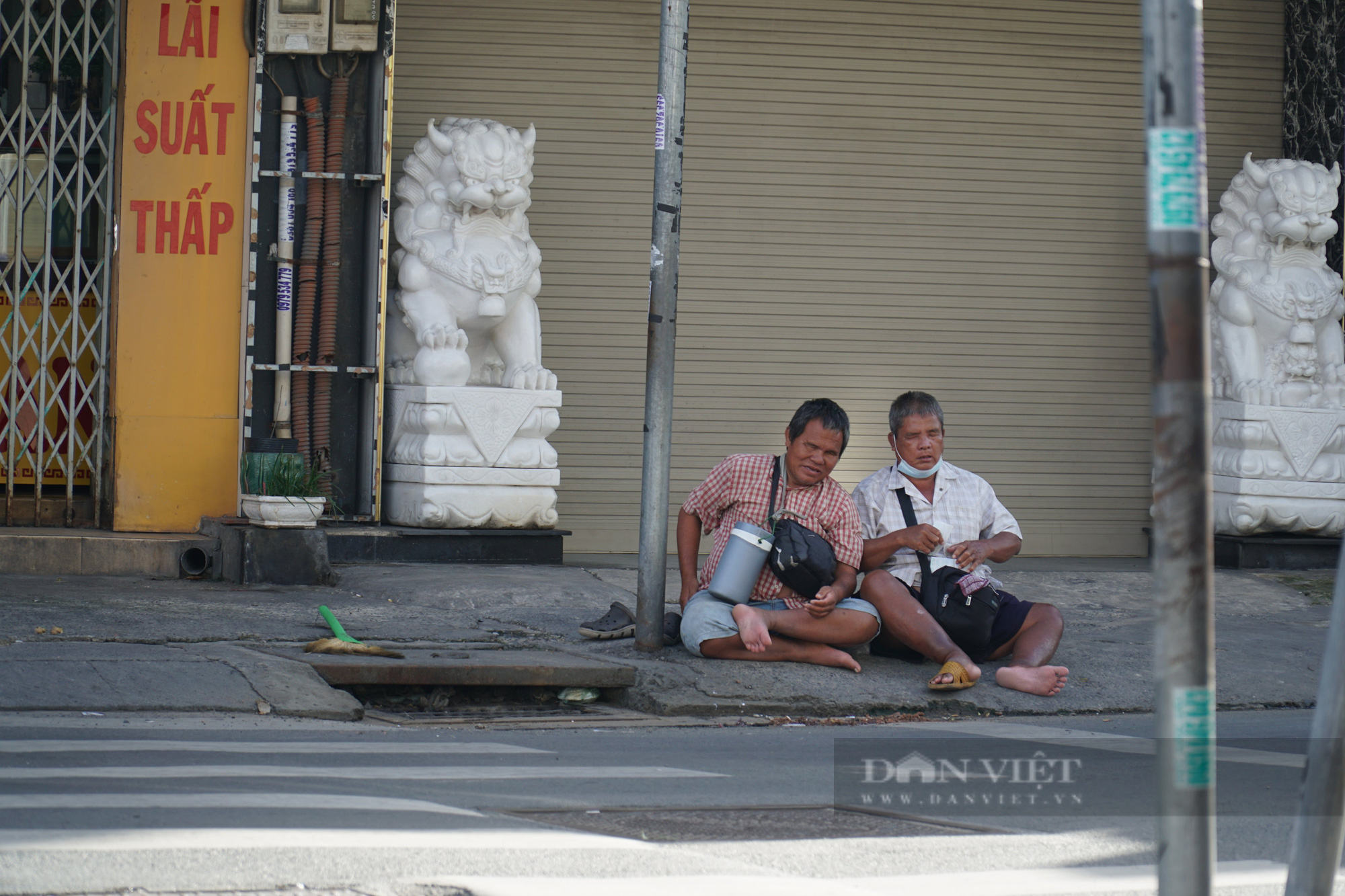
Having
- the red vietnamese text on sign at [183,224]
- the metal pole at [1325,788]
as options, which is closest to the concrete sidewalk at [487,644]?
the red vietnamese text on sign at [183,224]

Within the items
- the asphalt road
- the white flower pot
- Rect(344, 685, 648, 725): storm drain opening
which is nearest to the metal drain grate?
Rect(344, 685, 648, 725): storm drain opening

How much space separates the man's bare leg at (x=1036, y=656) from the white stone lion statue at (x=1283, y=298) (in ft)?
14.0

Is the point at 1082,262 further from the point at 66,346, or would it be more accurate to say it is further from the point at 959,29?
the point at 66,346

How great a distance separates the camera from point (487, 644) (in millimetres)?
6613

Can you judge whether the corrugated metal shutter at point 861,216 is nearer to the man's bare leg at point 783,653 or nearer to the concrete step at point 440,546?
the concrete step at point 440,546

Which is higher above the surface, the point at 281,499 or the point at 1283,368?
the point at 1283,368

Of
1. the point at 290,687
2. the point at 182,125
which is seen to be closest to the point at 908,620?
the point at 290,687

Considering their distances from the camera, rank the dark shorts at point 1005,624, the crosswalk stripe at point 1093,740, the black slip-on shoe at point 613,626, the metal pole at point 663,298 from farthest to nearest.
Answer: the black slip-on shoe at point 613,626, the dark shorts at point 1005,624, the metal pole at point 663,298, the crosswalk stripe at point 1093,740

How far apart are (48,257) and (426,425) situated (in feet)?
8.05

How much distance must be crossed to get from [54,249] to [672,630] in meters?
4.81

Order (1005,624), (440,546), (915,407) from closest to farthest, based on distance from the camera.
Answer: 1. (915,407)
2. (1005,624)
3. (440,546)

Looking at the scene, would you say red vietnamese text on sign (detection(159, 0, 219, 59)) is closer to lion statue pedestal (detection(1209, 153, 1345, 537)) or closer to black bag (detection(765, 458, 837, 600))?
black bag (detection(765, 458, 837, 600))

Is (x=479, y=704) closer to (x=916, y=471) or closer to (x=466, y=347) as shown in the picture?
(x=916, y=471)

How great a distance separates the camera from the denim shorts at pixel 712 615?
20.5 feet
